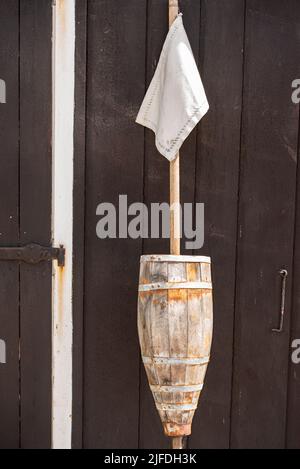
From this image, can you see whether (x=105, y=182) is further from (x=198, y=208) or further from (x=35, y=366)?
(x=35, y=366)

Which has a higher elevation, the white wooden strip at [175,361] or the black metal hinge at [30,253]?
Answer: the black metal hinge at [30,253]

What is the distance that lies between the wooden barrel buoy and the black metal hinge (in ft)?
1.52

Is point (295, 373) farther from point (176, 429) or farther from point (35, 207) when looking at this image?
point (35, 207)

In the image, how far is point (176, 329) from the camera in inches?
79.0

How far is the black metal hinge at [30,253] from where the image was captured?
2350 mm

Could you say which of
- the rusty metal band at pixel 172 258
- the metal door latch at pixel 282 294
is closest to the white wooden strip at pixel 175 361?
the rusty metal band at pixel 172 258

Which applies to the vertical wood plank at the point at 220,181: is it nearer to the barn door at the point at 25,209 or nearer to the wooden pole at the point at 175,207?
the wooden pole at the point at 175,207

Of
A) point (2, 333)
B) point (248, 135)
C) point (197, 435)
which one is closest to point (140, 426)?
point (197, 435)

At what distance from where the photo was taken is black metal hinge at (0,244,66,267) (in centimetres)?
235

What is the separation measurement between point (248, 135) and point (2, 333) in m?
1.25

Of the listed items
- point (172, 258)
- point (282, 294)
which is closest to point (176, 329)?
point (172, 258)

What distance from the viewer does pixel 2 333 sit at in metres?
2.39

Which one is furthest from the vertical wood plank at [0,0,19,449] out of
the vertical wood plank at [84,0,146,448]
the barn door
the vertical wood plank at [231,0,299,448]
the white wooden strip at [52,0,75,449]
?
the vertical wood plank at [231,0,299,448]

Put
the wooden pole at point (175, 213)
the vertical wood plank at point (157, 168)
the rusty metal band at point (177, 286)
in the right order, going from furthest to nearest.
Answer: the vertical wood plank at point (157, 168), the wooden pole at point (175, 213), the rusty metal band at point (177, 286)
